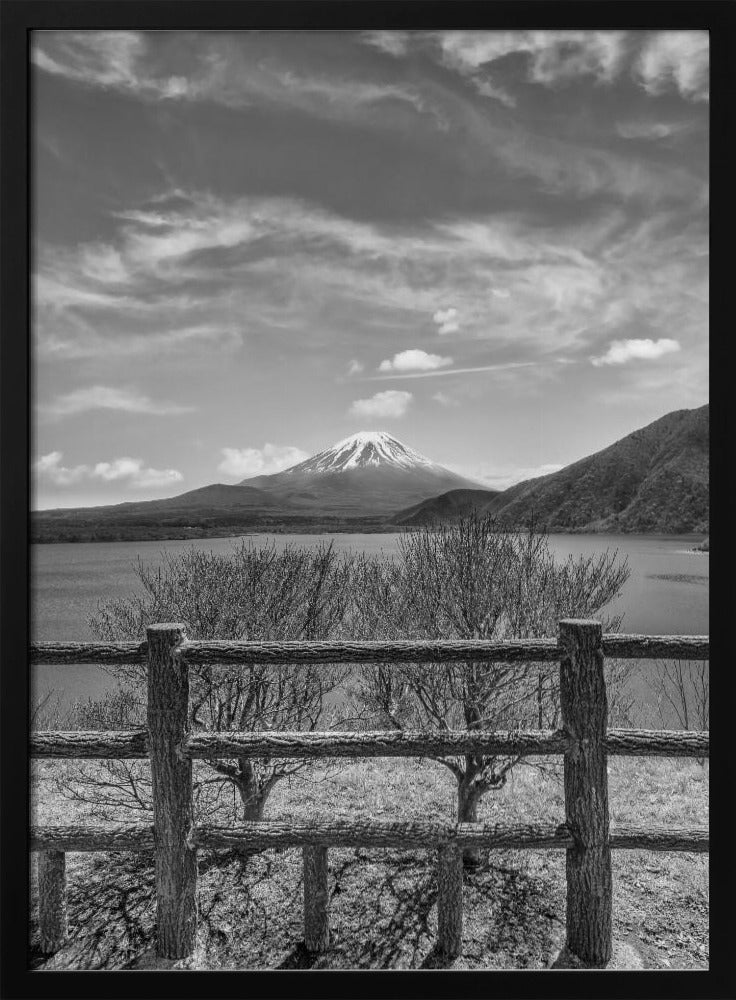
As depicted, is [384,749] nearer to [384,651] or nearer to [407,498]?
[384,651]

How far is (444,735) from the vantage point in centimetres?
186

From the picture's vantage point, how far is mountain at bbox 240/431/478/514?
261 centimetres

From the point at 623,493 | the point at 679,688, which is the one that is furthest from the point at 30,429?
the point at 679,688

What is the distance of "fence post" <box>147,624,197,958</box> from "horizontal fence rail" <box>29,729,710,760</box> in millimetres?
56

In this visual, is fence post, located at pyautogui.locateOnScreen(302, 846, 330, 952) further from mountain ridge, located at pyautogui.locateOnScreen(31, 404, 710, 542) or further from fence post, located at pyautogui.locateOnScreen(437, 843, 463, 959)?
mountain ridge, located at pyautogui.locateOnScreen(31, 404, 710, 542)

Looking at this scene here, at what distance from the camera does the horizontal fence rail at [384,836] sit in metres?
1.87

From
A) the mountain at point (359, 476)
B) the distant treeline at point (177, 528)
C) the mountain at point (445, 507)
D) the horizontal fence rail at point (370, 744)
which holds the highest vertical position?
the mountain at point (359, 476)

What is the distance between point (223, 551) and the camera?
311 centimetres

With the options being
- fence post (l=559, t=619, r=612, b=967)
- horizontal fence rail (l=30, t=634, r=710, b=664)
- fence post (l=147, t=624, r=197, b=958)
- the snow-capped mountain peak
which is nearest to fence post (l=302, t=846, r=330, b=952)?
fence post (l=147, t=624, r=197, b=958)

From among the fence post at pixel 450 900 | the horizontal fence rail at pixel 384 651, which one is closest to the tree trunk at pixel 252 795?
the fence post at pixel 450 900

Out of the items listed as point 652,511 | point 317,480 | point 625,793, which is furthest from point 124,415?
point 625,793

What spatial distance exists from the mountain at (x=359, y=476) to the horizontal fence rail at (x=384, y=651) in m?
0.99

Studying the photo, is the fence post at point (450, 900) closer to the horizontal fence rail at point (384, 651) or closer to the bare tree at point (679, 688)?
the horizontal fence rail at point (384, 651)
